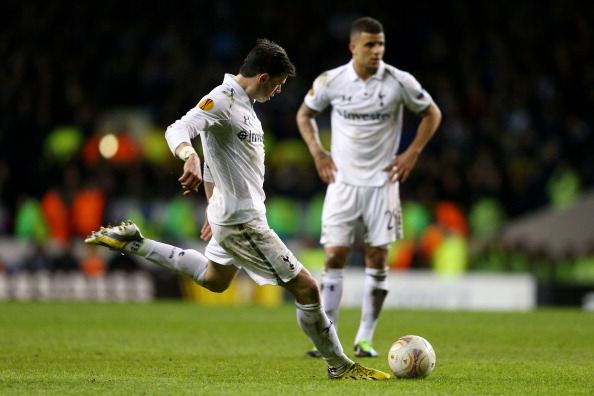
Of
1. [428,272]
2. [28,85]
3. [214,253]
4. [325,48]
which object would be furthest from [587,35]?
[214,253]

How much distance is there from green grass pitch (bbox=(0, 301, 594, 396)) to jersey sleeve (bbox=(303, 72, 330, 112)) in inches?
81.3

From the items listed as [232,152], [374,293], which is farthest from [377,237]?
[232,152]

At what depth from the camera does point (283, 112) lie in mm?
22328

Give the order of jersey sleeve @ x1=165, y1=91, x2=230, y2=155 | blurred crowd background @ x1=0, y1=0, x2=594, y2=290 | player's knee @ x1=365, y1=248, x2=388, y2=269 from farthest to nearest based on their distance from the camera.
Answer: blurred crowd background @ x1=0, y1=0, x2=594, y2=290 < player's knee @ x1=365, y1=248, x2=388, y2=269 < jersey sleeve @ x1=165, y1=91, x2=230, y2=155

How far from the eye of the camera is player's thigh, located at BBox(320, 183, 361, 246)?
934cm

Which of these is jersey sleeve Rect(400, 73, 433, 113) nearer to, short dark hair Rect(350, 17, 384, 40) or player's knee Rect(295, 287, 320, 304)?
short dark hair Rect(350, 17, 384, 40)

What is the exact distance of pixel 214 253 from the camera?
24.8ft

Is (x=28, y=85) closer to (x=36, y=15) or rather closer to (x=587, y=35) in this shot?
(x=36, y=15)

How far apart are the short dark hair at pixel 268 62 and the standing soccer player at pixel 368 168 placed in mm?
2339

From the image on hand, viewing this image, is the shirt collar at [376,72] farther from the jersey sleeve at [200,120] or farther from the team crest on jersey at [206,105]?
Answer: the team crest on jersey at [206,105]

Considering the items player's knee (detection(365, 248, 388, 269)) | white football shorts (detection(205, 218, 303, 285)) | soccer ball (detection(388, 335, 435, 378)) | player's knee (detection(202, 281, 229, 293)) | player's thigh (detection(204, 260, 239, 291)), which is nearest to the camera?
white football shorts (detection(205, 218, 303, 285))

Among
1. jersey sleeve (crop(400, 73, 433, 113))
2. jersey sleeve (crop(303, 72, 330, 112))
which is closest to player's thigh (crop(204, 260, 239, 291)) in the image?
jersey sleeve (crop(303, 72, 330, 112))

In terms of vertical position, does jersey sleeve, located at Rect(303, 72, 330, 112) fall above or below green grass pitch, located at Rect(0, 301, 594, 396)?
above

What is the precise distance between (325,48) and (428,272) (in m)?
7.69
